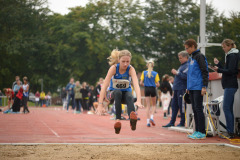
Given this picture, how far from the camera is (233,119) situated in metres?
7.93

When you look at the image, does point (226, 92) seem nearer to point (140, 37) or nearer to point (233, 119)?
point (233, 119)

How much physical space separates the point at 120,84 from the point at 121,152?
1493 mm

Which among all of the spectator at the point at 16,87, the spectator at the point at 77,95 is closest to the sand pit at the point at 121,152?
the spectator at the point at 16,87

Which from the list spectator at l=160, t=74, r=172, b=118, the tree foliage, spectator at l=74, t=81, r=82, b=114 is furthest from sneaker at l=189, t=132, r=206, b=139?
the tree foliage

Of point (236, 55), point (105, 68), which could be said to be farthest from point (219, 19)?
point (236, 55)

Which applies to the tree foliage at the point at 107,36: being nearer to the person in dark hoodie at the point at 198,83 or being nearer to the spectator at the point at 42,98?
the spectator at the point at 42,98

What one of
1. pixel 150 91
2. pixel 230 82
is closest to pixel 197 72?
pixel 230 82

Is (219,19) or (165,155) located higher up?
(219,19)

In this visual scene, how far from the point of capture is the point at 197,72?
813 centimetres

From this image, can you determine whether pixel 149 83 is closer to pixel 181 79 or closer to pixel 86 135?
pixel 181 79

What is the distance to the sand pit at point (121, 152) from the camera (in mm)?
5457

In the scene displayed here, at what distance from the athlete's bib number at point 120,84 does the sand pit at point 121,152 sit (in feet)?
3.91

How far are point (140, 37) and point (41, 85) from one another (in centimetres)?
1409

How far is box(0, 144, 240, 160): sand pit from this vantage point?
5457 millimetres
